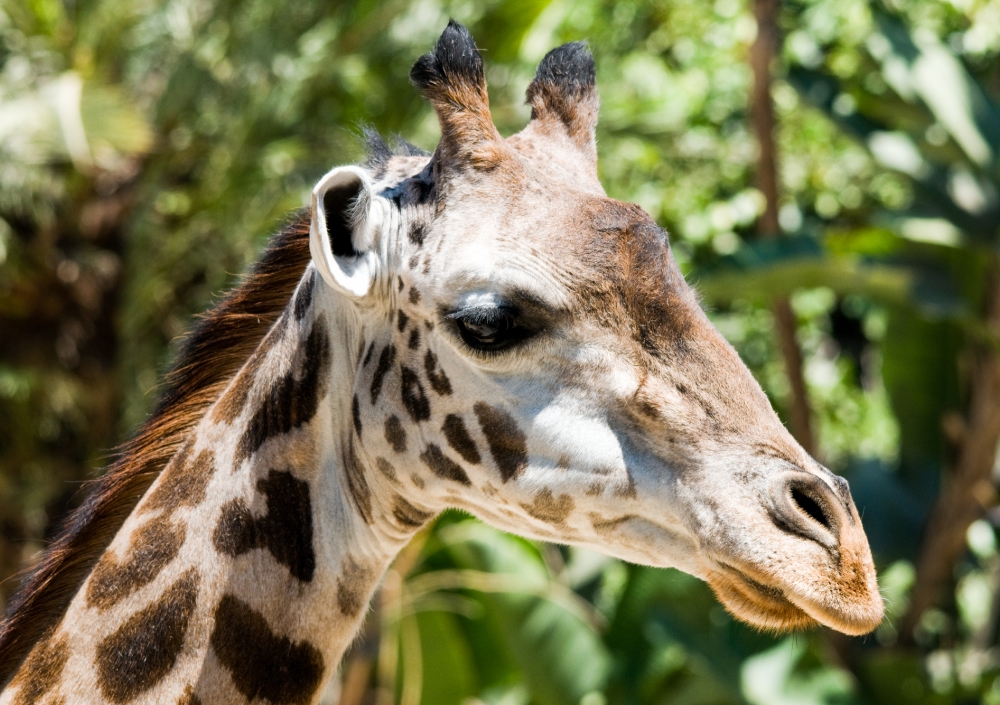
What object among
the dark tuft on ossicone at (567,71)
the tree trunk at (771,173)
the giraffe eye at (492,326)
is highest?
the dark tuft on ossicone at (567,71)

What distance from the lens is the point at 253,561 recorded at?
219 cm

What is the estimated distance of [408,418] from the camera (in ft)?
7.07

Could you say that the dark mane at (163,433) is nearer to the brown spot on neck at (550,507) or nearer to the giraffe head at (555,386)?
the giraffe head at (555,386)

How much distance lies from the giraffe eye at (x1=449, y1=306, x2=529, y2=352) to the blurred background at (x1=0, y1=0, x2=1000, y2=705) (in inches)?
146

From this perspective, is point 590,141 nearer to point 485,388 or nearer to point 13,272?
point 485,388

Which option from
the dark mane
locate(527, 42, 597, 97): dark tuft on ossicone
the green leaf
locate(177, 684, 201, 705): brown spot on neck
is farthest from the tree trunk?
locate(177, 684, 201, 705): brown spot on neck

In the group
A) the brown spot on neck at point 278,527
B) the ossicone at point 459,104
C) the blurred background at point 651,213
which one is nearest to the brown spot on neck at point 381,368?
the brown spot on neck at point 278,527

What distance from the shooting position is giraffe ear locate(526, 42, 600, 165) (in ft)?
7.98

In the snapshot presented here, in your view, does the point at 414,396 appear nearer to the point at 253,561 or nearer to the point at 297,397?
the point at 297,397

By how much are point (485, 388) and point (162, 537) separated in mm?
785

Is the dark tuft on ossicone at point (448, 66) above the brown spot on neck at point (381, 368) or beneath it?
above

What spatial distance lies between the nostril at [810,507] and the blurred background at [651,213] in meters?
3.83

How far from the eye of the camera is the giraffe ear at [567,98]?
2432 millimetres

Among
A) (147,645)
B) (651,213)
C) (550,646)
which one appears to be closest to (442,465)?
(147,645)
